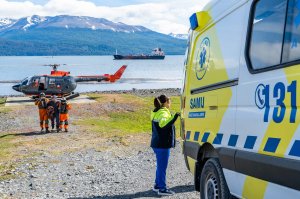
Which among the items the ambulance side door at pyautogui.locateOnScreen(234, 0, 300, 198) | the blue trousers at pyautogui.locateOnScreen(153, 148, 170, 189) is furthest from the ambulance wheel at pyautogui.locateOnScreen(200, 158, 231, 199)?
the blue trousers at pyautogui.locateOnScreen(153, 148, 170, 189)

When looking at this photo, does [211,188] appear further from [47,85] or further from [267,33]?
[47,85]

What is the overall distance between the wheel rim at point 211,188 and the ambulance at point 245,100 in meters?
0.02

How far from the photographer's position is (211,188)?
251 inches

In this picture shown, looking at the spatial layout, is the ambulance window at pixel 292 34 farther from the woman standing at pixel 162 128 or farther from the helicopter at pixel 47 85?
the helicopter at pixel 47 85

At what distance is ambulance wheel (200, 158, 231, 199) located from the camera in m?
5.88

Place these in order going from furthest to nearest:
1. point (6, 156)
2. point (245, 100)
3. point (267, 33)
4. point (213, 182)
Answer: point (6, 156)
point (213, 182)
point (245, 100)
point (267, 33)

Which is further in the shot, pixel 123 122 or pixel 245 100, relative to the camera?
pixel 123 122

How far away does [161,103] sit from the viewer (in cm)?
862

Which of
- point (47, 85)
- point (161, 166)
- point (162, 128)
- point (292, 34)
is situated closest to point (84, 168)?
point (161, 166)

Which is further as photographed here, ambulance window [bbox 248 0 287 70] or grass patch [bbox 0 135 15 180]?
grass patch [bbox 0 135 15 180]

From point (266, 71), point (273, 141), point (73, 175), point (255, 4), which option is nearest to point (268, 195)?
point (273, 141)

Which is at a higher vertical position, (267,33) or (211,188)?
(267,33)

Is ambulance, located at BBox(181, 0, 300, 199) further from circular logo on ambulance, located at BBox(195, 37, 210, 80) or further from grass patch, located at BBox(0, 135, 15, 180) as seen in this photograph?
grass patch, located at BBox(0, 135, 15, 180)

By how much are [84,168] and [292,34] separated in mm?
8644
